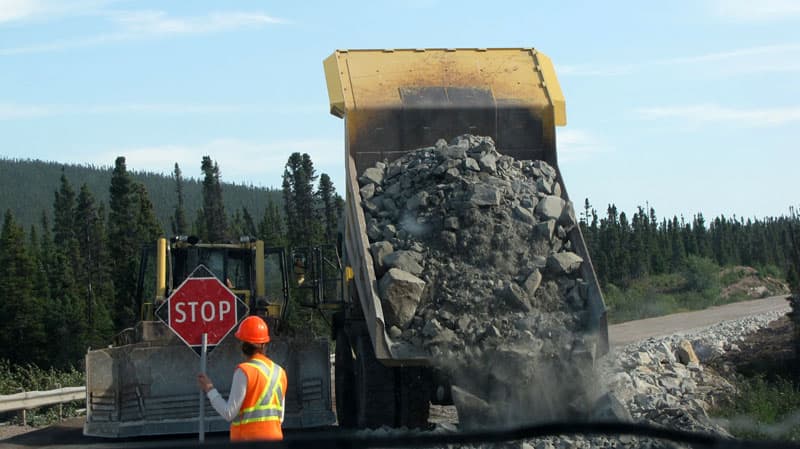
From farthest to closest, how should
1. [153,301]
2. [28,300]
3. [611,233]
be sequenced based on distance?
[611,233], [28,300], [153,301]

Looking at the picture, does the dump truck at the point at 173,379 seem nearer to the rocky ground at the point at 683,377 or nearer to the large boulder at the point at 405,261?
the rocky ground at the point at 683,377

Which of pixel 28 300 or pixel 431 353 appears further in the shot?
pixel 28 300

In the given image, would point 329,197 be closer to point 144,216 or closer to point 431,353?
point 144,216

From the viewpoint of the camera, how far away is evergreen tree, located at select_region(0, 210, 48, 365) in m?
58.7

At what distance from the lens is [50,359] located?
60.4 metres

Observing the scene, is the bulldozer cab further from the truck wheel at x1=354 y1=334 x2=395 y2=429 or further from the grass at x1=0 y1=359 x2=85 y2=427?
the grass at x1=0 y1=359 x2=85 y2=427

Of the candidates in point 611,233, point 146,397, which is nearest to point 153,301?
point 146,397

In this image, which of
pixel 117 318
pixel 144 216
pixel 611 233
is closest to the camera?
pixel 117 318

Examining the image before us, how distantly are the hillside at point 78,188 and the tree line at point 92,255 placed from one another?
6632 cm

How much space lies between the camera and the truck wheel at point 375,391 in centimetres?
1058

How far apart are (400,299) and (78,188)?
157411 mm

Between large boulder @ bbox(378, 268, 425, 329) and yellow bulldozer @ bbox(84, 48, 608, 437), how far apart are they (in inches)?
31.9

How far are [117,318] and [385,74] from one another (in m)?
54.3

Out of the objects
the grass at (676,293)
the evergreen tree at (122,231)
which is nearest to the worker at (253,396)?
the grass at (676,293)
